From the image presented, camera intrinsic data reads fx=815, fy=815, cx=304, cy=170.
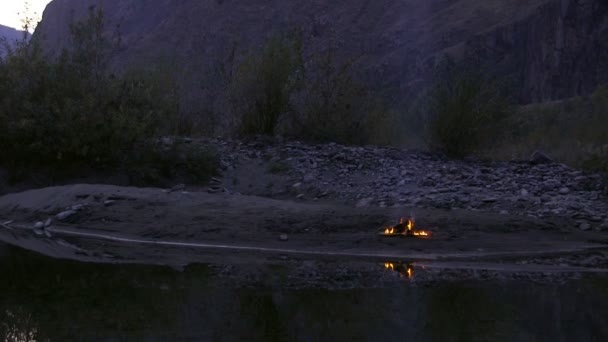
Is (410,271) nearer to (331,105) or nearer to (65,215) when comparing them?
(65,215)

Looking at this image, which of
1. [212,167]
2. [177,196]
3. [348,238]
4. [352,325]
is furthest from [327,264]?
[212,167]

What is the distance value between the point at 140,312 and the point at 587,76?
187 ft

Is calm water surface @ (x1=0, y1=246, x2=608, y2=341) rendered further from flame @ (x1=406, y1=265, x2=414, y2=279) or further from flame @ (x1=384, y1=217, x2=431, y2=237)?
flame @ (x1=384, y1=217, x2=431, y2=237)

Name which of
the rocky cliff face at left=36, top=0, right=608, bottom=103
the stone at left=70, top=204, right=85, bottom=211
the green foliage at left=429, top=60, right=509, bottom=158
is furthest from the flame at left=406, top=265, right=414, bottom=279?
the rocky cliff face at left=36, top=0, right=608, bottom=103

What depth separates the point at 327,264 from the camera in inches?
412

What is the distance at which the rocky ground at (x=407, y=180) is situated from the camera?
13828 millimetres

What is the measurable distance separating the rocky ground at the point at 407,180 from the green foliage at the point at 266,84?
1.14 meters

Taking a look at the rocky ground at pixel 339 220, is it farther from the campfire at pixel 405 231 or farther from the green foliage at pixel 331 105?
the green foliage at pixel 331 105

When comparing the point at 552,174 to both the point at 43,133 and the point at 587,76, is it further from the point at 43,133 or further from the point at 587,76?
the point at 587,76

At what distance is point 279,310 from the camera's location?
7391 millimetres

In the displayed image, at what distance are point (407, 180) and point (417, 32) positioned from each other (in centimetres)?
6307

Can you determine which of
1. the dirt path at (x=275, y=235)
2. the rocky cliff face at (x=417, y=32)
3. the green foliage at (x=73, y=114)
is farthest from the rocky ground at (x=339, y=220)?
the rocky cliff face at (x=417, y=32)

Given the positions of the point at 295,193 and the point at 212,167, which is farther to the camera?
the point at 212,167

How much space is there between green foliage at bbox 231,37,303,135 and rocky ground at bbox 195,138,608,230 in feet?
3.74
